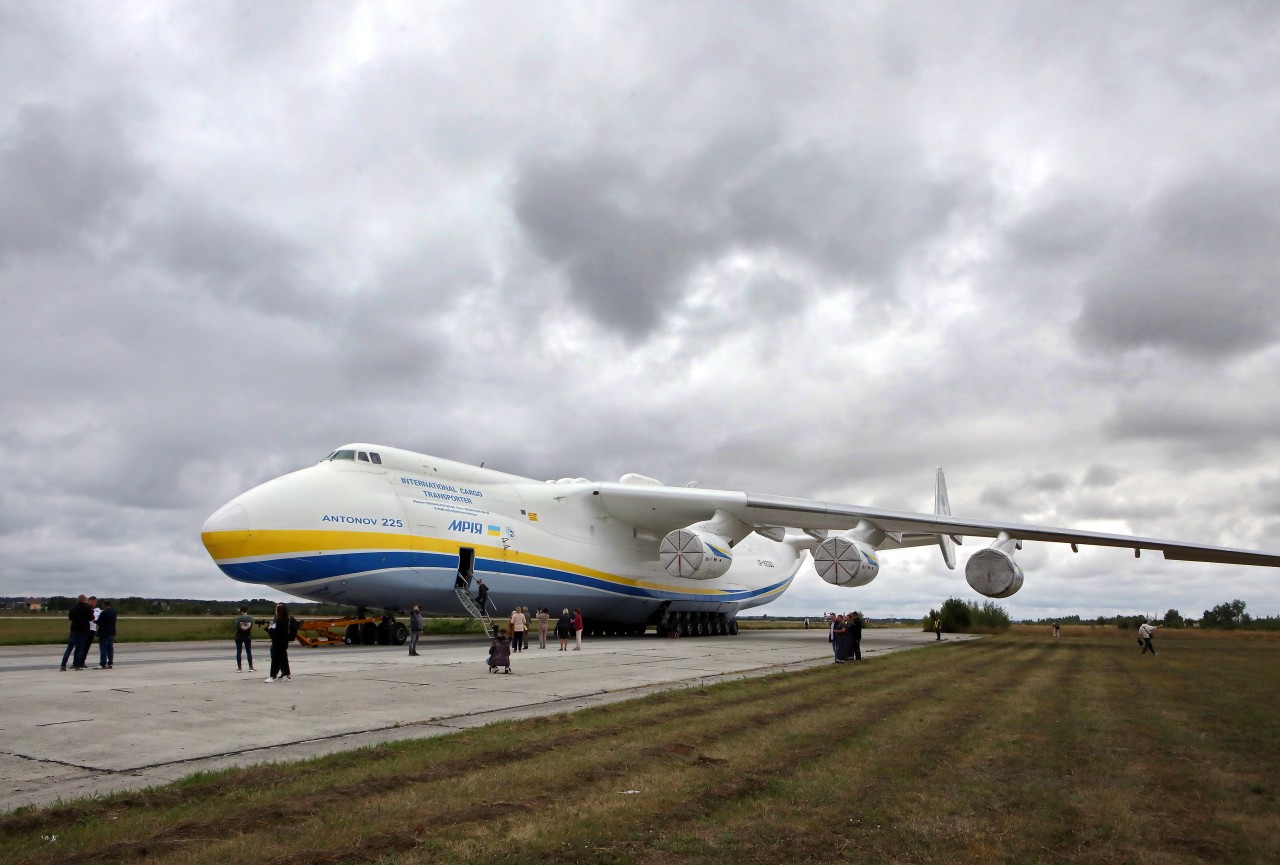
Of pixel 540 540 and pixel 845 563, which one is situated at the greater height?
pixel 540 540

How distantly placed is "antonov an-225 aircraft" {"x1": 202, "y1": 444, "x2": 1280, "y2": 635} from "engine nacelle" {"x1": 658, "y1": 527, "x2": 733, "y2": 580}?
38mm

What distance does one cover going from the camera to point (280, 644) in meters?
10.9

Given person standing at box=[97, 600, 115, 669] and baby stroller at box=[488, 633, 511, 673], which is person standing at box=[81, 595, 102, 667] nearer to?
person standing at box=[97, 600, 115, 669]

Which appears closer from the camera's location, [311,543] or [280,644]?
[280,644]

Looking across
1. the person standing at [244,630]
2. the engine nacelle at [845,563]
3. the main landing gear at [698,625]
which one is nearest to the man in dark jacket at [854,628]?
the engine nacelle at [845,563]

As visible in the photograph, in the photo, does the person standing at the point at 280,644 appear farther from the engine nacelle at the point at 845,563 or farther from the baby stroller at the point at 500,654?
the engine nacelle at the point at 845,563

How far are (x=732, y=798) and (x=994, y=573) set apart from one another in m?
18.8

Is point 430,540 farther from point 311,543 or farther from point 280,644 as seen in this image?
point 280,644

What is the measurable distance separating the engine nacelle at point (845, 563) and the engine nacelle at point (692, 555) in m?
2.59

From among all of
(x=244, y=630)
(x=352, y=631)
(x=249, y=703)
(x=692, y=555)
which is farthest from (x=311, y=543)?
(x=692, y=555)

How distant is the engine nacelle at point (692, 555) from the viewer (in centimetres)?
2148

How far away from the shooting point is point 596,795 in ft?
17.2

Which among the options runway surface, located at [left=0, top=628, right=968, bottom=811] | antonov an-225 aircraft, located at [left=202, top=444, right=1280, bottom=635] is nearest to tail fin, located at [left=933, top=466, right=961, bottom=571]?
antonov an-225 aircraft, located at [left=202, top=444, right=1280, bottom=635]

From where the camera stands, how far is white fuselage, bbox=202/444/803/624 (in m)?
15.9
